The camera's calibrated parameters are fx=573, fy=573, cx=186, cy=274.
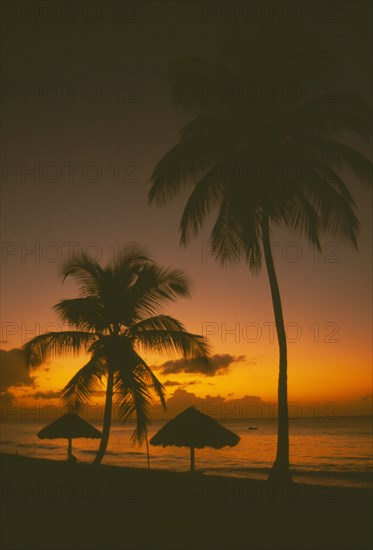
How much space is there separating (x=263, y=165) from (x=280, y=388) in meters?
5.54

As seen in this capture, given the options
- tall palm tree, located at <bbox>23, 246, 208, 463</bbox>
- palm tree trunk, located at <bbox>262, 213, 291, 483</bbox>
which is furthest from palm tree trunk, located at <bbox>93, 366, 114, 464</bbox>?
palm tree trunk, located at <bbox>262, 213, 291, 483</bbox>

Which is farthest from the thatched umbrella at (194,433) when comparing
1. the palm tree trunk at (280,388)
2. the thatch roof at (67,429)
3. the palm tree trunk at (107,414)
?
the thatch roof at (67,429)

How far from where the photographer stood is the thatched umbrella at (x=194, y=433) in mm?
18062

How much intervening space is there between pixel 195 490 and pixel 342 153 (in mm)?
8861

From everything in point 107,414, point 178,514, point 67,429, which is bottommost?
point 67,429

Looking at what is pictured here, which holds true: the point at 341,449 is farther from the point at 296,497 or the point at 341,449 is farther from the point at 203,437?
the point at 296,497

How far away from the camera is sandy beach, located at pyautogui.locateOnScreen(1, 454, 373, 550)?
8.62 meters

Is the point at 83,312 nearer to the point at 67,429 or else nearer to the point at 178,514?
the point at 67,429

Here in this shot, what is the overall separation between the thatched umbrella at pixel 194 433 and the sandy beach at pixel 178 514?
3.06 meters

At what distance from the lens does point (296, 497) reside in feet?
39.0

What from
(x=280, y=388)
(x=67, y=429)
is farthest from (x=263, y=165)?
(x=67, y=429)

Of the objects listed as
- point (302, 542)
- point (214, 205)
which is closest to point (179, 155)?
point (214, 205)

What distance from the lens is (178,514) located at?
10.7m

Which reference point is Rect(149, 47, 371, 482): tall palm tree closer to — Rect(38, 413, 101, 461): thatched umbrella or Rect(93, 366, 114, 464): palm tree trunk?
Rect(93, 366, 114, 464): palm tree trunk
